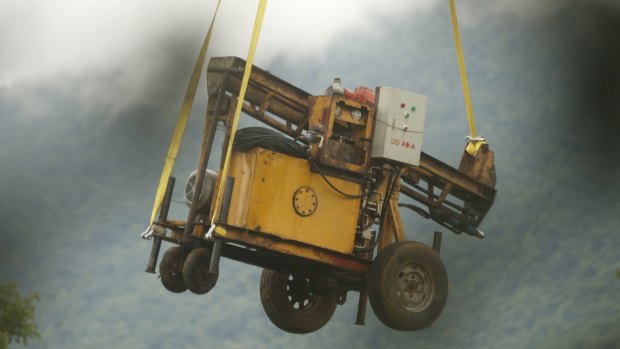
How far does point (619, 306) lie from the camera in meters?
25.2

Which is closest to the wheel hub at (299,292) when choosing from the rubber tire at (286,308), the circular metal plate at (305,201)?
the rubber tire at (286,308)

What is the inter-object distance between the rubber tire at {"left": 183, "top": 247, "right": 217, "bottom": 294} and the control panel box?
2889 mm

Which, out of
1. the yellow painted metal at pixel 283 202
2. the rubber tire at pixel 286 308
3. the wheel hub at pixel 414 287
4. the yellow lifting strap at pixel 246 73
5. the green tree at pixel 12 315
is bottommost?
the green tree at pixel 12 315

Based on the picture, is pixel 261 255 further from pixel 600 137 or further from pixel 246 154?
pixel 600 137

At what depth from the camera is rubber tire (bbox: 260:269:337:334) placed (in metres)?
18.7

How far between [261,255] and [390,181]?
222cm

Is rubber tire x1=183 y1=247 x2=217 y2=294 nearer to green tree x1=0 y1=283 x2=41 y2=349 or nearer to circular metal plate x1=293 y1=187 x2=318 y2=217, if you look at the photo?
circular metal plate x1=293 y1=187 x2=318 y2=217

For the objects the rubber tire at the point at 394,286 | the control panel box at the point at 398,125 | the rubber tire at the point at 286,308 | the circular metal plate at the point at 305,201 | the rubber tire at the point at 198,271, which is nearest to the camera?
the circular metal plate at the point at 305,201

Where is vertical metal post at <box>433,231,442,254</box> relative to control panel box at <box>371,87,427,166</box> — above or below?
below

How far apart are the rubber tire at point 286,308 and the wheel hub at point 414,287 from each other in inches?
82.9

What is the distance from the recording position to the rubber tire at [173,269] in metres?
17.5

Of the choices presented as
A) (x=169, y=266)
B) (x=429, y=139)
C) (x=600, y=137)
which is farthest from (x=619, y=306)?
(x=169, y=266)

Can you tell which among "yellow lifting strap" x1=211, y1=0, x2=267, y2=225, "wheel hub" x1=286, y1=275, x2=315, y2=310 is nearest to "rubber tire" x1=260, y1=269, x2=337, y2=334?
"wheel hub" x1=286, y1=275, x2=315, y2=310

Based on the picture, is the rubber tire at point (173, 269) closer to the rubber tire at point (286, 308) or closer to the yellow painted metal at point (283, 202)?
the rubber tire at point (286, 308)
